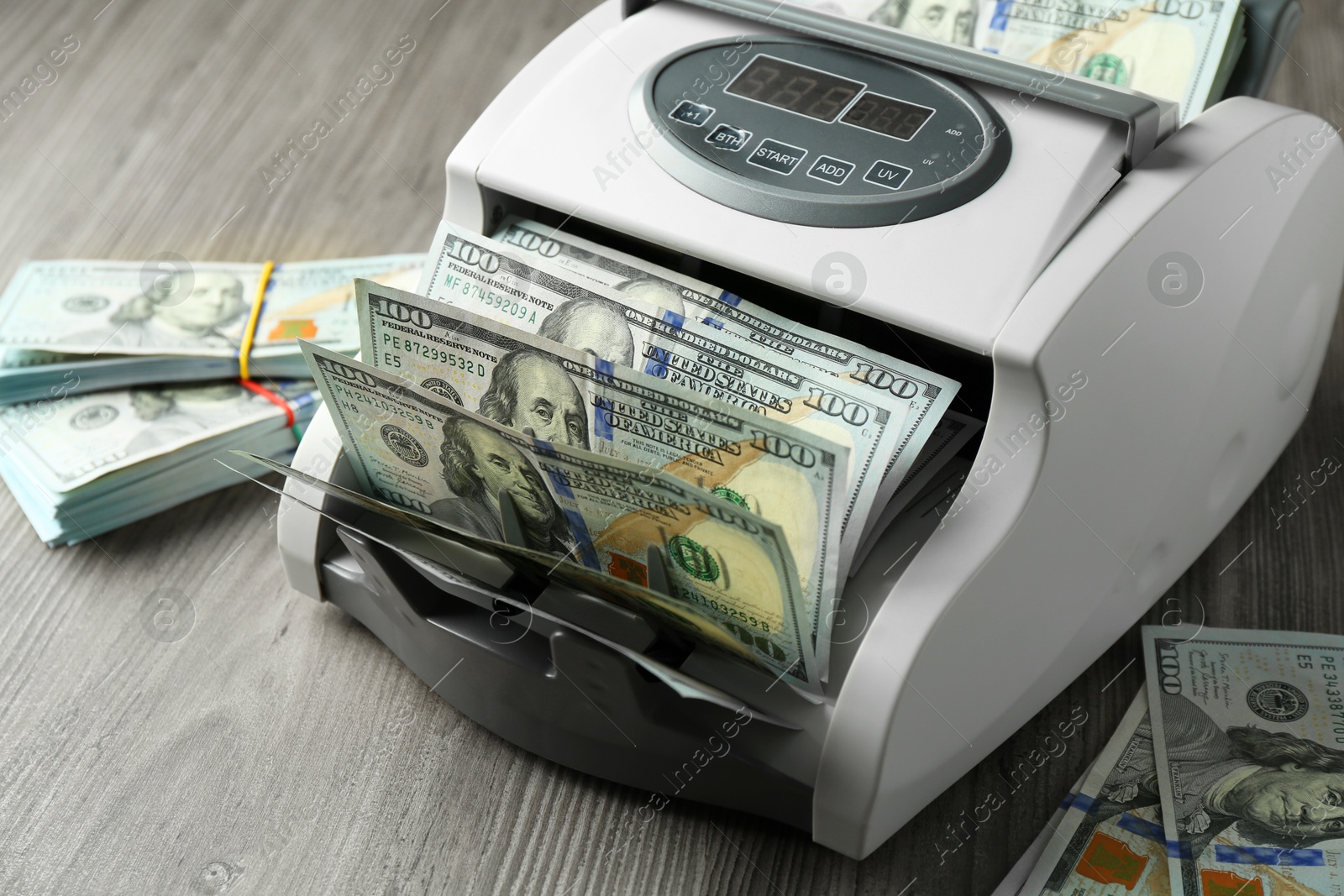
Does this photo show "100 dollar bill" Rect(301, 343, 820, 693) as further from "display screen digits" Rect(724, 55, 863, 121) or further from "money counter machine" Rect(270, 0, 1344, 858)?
"display screen digits" Rect(724, 55, 863, 121)

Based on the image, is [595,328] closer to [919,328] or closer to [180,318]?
[919,328]

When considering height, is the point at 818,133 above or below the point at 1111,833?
above

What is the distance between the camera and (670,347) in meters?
0.66

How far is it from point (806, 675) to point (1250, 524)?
17.9 inches

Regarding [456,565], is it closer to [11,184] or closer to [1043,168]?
[1043,168]

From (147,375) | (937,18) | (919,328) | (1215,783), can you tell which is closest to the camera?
(919,328)

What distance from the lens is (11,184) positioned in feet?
3.97

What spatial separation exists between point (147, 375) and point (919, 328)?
2.07ft

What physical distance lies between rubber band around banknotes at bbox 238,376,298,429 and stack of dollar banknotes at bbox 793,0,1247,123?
19.0 inches

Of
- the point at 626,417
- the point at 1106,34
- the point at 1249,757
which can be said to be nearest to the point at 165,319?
the point at 626,417

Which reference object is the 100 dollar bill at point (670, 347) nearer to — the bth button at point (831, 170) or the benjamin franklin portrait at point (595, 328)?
the benjamin franklin portrait at point (595, 328)

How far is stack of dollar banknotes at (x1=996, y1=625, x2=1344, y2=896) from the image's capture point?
643 millimetres

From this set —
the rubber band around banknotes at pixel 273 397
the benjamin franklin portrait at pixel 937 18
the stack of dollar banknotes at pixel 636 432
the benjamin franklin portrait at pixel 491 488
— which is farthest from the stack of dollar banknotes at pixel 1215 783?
the rubber band around banknotes at pixel 273 397

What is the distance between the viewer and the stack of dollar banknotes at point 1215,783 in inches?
25.3
